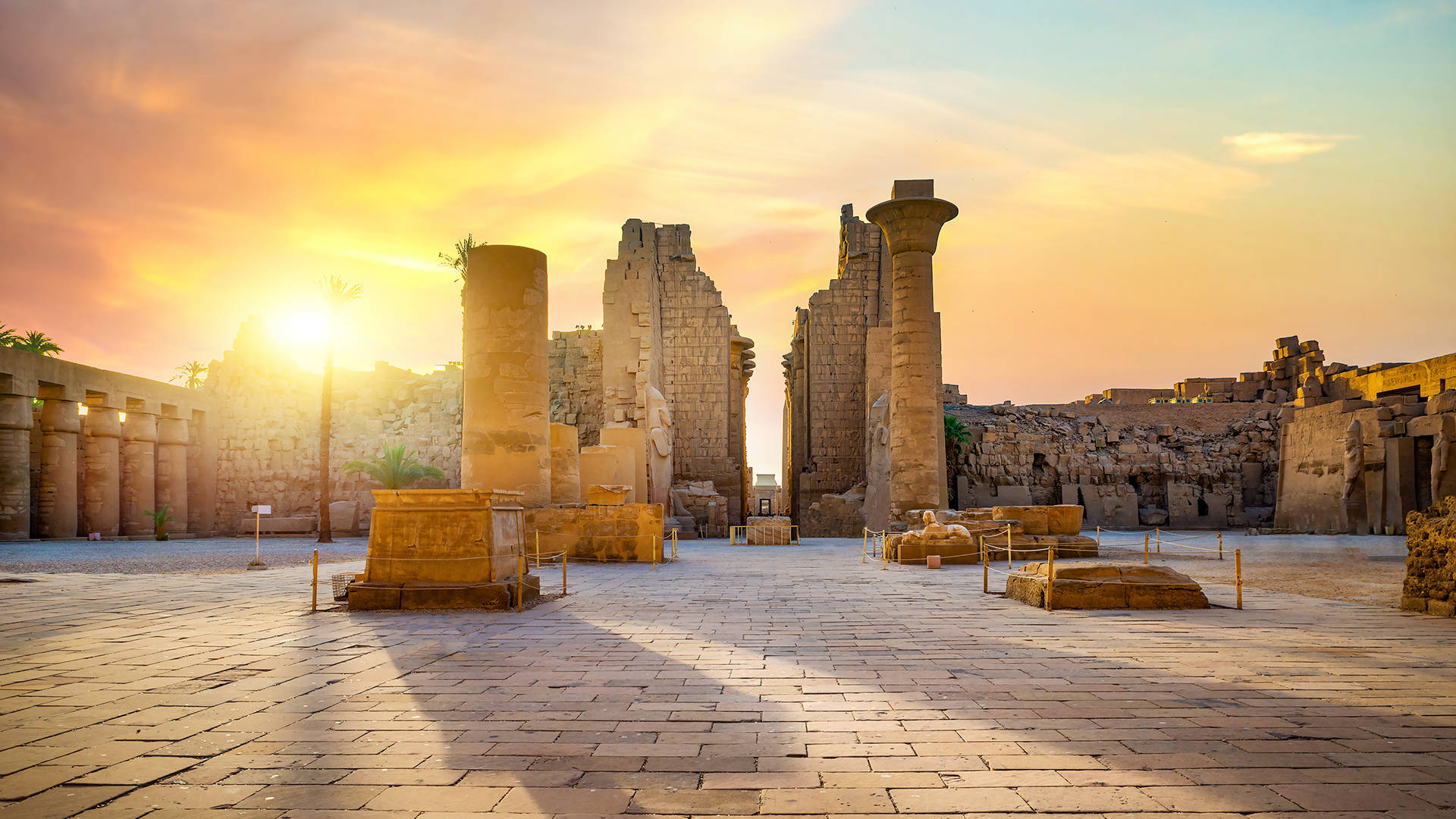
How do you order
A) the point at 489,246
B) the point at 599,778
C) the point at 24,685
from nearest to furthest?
1. the point at 599,778
2. the point at 24,685
3. the point at 489,246

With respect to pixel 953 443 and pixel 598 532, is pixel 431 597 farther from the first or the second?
pixel 953 443

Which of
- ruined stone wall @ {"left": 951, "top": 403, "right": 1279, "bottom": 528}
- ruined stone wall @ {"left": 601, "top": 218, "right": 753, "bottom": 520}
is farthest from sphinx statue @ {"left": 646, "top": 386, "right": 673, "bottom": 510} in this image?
ruined stone wall @ {"left": 951, "top": 403, "right": 1279, "bottom": 528}

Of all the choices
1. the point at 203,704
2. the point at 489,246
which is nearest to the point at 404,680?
the point at 203,704

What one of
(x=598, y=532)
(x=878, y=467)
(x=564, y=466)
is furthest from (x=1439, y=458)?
(x=564, y=466)

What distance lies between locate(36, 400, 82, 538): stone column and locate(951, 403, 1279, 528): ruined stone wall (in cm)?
2579

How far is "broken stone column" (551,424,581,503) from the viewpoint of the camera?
1548cm

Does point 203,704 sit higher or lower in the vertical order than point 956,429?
lower

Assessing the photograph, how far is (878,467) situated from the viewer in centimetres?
2180

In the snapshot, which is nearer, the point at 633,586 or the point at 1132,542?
the point at 633,586

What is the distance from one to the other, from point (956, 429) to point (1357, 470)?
35.0 ft

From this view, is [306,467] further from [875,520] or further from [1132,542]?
[1132,542]

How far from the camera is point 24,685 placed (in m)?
4.56

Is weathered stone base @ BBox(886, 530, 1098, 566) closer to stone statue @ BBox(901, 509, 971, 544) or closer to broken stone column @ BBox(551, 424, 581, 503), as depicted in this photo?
stone statue @ BBox(901, 509, 971, 544)

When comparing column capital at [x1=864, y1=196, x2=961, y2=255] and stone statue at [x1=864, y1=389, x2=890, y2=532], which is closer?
column capital at [x1=864, y1=196, x2=961, y2=255]
